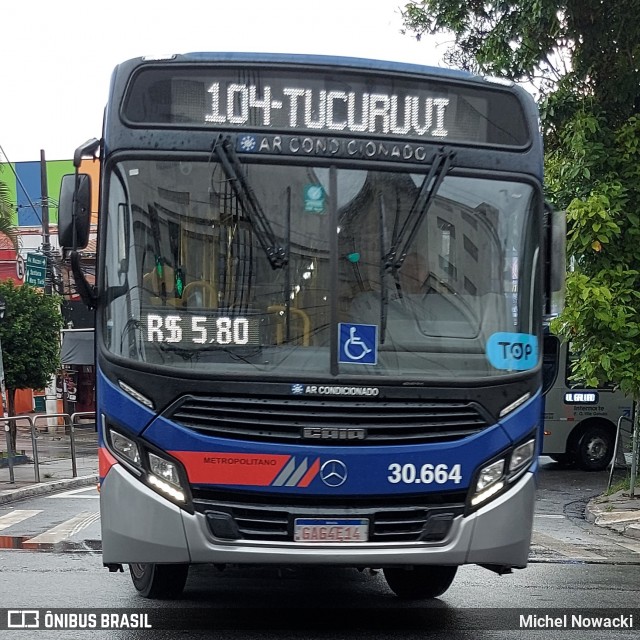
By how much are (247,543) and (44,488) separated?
40.2ft

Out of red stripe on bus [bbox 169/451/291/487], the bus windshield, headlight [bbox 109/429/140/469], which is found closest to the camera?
red stripe on bus [bbox 169/451/291/487]

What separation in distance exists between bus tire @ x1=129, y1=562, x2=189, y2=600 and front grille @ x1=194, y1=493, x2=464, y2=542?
143cm

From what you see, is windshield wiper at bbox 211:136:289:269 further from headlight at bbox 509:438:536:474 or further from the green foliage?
the green foliage

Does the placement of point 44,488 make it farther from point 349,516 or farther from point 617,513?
point 349,516

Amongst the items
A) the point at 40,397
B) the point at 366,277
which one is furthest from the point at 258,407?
the point at 40,397

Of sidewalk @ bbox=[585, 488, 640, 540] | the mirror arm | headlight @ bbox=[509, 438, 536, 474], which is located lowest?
sidewalk @ bbox=[585, 488, 640, 540]

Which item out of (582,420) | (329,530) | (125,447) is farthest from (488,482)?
(582,420)

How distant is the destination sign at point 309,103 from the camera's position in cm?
647

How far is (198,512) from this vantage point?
19.7 ft

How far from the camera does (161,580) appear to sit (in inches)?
289

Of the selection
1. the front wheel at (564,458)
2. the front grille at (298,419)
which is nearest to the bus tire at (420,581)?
the front grille at (298,419)

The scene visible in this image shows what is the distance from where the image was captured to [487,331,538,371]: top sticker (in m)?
6.45

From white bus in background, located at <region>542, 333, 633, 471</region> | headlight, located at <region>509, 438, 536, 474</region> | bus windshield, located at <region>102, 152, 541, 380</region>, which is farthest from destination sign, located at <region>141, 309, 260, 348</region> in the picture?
white bus in background, located at <region>542, 333, 633, 471</region>

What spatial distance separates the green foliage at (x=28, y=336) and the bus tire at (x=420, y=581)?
54.6 ft
